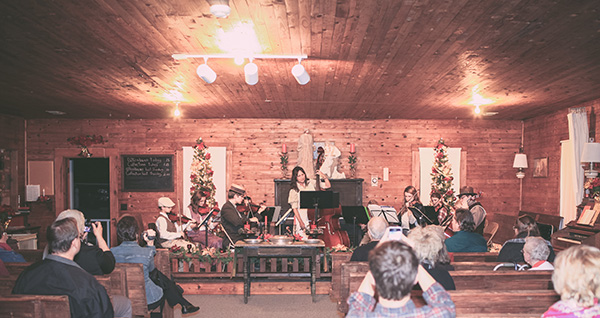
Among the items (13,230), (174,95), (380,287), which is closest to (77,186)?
(13,230)

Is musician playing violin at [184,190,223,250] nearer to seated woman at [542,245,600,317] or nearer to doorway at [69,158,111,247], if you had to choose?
seated woman at [542,245,600,317]

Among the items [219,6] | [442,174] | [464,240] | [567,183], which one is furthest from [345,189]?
[219,6]

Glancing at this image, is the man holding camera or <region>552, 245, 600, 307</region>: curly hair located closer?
the man holding camera

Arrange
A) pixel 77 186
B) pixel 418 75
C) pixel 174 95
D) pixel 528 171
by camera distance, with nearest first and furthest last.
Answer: pixel 418 75 → pixel 174 95 → pixel 528 171 → pixel 77 186

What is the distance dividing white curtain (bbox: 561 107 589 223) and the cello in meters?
4.32

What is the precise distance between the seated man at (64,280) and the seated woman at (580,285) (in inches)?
99.2

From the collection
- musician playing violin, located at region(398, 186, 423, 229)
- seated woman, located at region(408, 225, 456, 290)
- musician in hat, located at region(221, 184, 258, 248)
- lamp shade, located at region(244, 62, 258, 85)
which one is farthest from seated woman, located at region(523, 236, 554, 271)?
musician in hat, located at region(221, 184, 258, 248)

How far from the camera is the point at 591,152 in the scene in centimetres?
714

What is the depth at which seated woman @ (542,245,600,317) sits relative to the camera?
6.73 ft

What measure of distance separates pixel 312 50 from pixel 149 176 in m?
6.91

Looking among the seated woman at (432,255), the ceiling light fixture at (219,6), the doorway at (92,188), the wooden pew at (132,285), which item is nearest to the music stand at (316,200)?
the wooden pew at (132,285)

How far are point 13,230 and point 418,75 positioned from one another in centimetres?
A: 720

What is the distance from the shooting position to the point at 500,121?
34.5 ft

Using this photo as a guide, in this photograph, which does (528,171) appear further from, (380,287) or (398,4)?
(380,287)
